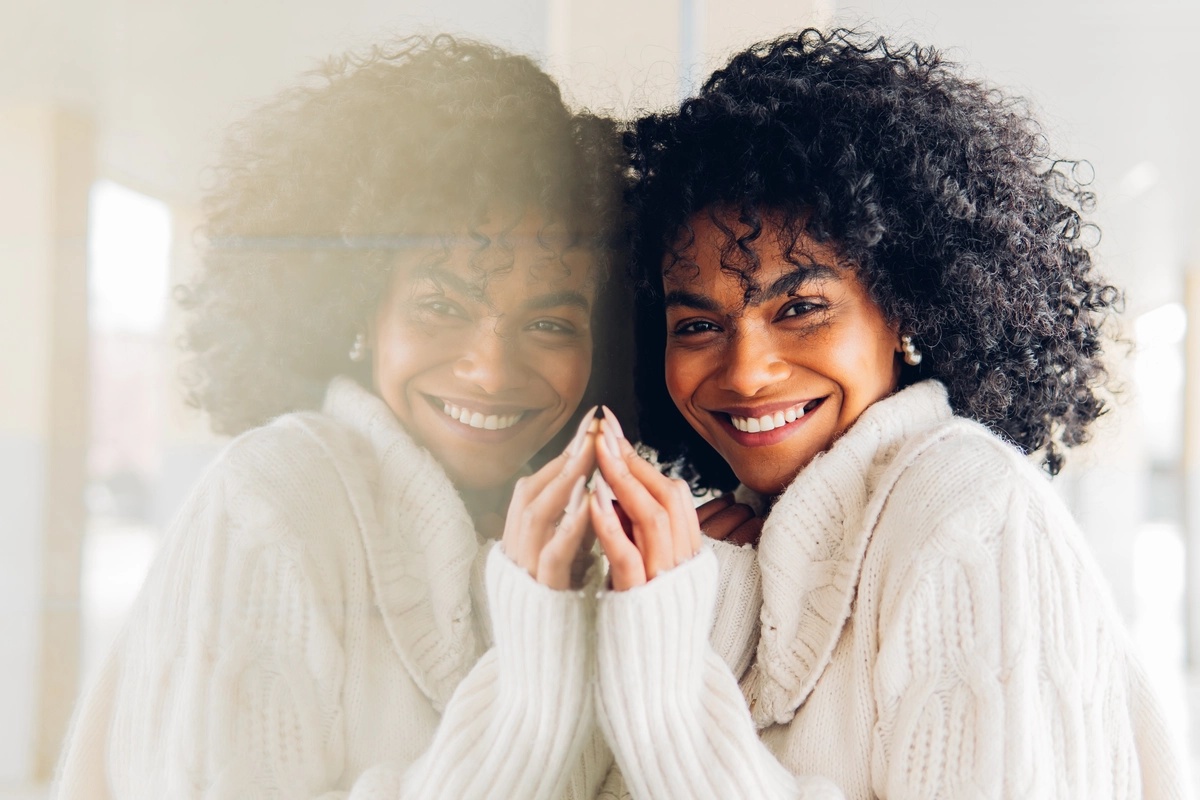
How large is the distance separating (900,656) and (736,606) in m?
0.17

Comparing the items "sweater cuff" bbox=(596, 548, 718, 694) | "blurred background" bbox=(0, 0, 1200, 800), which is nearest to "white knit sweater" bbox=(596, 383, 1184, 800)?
"sweater cuff" bbox=(596, 548, 718, 694)

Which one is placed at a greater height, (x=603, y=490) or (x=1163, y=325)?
(x=1163, y=325)

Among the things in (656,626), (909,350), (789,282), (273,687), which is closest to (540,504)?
(656,626)

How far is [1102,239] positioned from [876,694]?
0.59 meters

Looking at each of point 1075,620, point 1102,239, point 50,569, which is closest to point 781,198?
point 1102,239

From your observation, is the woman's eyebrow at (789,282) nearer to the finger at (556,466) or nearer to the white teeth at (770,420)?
the white teeth at (770,420)

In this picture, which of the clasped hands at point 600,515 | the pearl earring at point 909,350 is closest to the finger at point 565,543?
the clasped hands at point 600,515

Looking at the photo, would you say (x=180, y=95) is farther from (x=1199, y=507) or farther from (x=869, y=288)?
(x=1199, y=507)

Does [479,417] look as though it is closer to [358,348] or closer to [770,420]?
[358,348]

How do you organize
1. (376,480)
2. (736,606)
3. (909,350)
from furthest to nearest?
(909,350) → (736,606) → (376,480)

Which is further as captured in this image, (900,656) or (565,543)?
(900,656)

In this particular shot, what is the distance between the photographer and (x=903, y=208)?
3.33ft

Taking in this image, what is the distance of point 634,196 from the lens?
3.17 ft

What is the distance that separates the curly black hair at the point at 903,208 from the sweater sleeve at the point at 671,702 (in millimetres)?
226
